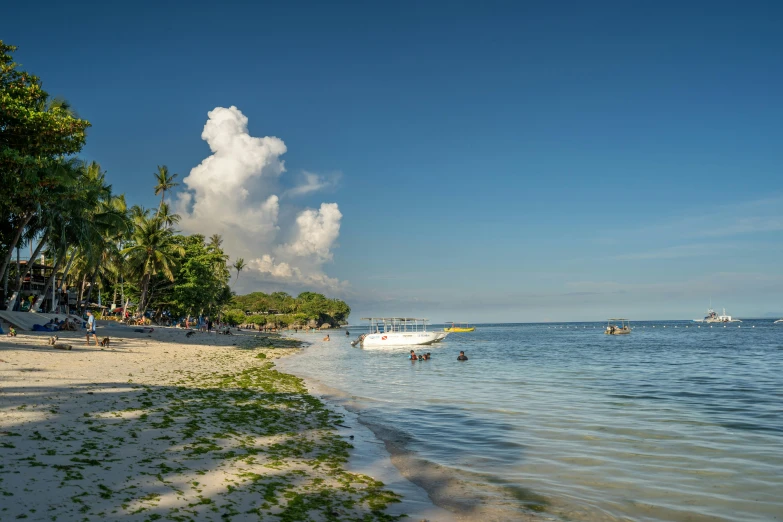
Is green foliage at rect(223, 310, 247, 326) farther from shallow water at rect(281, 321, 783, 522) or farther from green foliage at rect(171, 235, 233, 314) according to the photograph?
shallow water at rect(281, 321, 783, 522)

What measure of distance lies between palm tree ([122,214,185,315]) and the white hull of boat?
1001 inches

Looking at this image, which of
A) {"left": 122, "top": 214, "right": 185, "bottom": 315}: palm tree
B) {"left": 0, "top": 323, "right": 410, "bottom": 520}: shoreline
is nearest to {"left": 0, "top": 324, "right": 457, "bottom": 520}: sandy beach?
{"left": 0, "top": 323, "right": 410, "bottom": 520}: shoreline

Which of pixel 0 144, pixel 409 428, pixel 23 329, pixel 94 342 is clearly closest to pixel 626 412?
pixel 409 428

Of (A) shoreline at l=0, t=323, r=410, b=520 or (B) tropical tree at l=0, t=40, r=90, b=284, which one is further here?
(B) tropical tree at l=0, t=40, r=90, b=284

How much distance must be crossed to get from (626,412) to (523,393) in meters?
5.30

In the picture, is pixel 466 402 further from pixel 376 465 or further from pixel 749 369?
pixel 749 369

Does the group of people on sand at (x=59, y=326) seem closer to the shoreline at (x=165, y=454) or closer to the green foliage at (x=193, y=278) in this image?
the shoreline at (x=165, y=454)

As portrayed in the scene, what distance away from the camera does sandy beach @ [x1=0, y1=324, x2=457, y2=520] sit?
639cm

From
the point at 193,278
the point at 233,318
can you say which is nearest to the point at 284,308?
the point at 233,318

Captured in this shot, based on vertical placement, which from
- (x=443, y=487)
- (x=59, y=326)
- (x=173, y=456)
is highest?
(x=59, y=326)

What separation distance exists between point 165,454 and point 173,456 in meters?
0.17

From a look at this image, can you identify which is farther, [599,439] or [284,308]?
[284,308]

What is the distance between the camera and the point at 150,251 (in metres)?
57.0

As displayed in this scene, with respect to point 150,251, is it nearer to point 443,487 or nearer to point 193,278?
point 193,278
